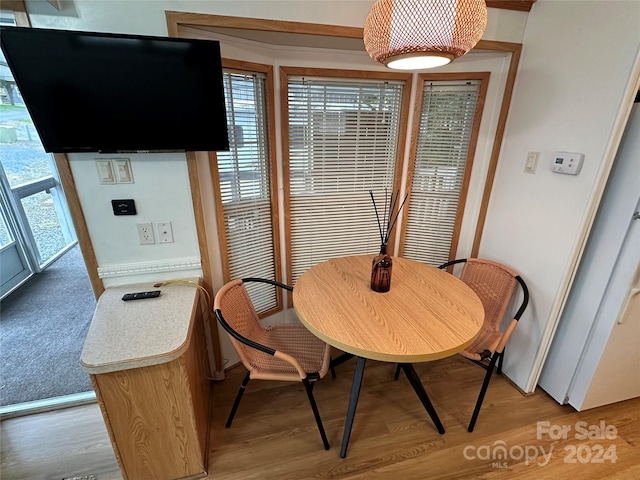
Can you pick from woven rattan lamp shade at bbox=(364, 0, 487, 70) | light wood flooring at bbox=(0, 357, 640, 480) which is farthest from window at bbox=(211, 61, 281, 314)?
woven rattan lamp shade at bbox=(364, 0, 487, 70)

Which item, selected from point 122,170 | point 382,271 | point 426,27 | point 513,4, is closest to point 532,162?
point 513,4

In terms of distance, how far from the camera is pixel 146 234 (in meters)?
1.55

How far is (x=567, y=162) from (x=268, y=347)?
182 cm

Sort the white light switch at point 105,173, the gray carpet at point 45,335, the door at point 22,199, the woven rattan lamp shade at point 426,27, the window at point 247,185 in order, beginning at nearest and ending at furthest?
the woven rattan lamp shade at point 426,27 → the white light switch at point 105,173 → the window at point 247,185 → the gray carpet at point 45,335 → the door at point 22,199

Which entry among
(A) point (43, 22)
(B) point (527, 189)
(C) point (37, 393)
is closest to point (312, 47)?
(A) point (43, 22)

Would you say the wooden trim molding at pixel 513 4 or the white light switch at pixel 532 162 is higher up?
the wooden trim molding at pixel 513 4

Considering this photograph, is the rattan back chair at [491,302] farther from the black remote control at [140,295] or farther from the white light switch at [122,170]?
the white light switch at [122,170]

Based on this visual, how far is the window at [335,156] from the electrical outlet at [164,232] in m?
0.73

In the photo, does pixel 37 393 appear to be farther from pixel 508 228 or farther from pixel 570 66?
pixel 570 66

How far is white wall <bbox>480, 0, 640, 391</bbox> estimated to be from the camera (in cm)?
134

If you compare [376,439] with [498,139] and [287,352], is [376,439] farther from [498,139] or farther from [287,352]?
[498,139]

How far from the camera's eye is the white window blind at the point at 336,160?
184 centimetres

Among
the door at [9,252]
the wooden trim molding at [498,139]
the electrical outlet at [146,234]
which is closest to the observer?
the electrical outlet at [146,234]

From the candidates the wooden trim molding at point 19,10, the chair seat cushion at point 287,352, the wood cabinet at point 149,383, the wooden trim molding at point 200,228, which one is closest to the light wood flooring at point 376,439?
the wood cabinet at point 149,383
